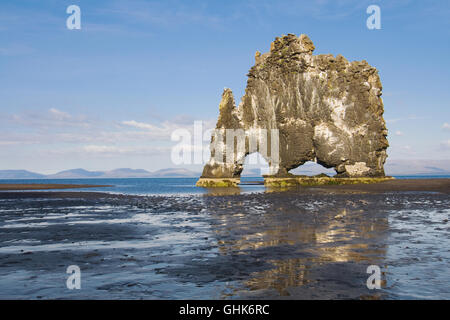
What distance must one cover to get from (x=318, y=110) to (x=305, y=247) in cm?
6645

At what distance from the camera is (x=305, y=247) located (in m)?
12.8

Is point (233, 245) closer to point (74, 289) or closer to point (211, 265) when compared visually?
point (211, 265)

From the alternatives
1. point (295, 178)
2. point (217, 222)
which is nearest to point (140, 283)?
point (217, 222)

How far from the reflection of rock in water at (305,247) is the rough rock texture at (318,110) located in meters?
55.4

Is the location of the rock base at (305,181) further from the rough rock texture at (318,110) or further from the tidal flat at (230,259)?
the tidal flat at (230,259)

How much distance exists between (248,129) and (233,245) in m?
66.8

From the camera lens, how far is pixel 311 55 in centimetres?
7644

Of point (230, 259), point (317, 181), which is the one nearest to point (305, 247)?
point (230, 259)

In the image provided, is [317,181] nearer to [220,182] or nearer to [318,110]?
[318,110]

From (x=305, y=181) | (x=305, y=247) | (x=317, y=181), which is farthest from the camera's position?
(x=305, y=181)
